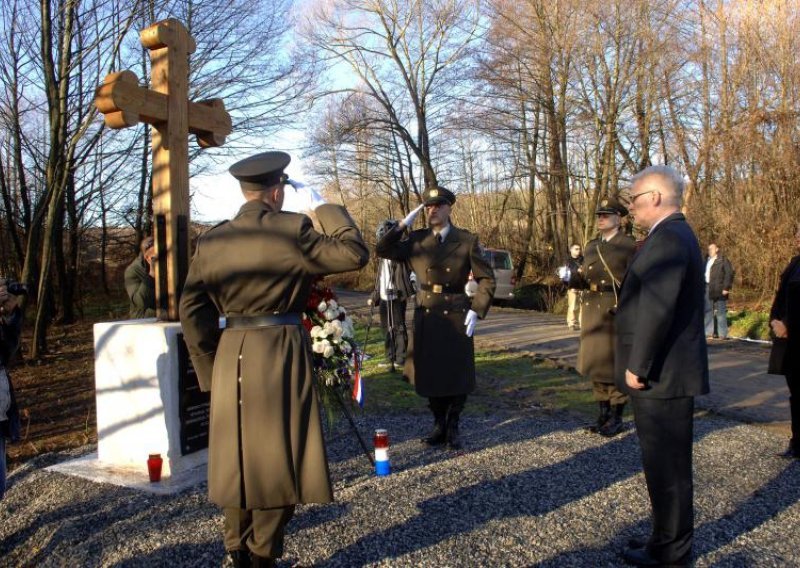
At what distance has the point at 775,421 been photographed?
6.81 metres

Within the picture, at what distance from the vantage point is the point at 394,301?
383 inches

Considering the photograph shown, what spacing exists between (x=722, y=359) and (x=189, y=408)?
8680mm

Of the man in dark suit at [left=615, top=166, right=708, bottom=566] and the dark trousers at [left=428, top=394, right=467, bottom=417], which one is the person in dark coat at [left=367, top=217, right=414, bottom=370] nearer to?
the dark trousers at [left=428, top=394, right=467, bottom=417]

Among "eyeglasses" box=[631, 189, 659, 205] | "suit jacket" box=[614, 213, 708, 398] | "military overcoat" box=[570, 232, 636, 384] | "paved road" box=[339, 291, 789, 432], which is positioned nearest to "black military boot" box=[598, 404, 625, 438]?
"military overcoat" box=[570, 232, 636, 384]

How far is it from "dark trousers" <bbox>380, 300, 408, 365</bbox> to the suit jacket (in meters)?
6.08

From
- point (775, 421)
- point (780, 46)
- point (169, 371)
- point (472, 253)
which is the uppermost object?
point (780, 46)

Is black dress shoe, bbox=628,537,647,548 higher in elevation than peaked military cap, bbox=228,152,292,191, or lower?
lower

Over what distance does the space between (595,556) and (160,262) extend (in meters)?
3.65

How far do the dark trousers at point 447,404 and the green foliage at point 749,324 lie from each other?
33.4 ft

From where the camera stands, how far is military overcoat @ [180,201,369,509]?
3094 millimetres

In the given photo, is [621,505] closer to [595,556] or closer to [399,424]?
[595,556]

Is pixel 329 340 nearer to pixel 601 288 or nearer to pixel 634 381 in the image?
pixel 601 288

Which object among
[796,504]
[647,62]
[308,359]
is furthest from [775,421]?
[647,62]

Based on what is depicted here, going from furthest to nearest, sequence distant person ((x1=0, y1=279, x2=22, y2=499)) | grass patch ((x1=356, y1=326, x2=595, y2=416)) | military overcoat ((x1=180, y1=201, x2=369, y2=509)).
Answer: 1. grass patch ((x1=356, y1=326, x2=595, y2=416))
2. distant person ((x1=0, y1=279, x2=22, y2=499))
3. military overcoat ((x1=180, y1=201, x2=369, y2=509))
